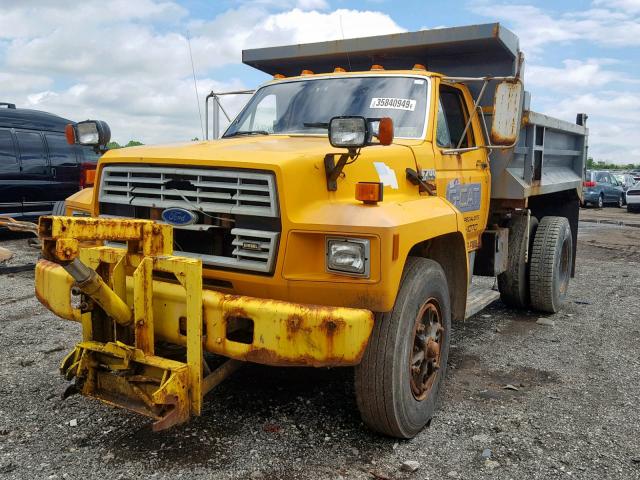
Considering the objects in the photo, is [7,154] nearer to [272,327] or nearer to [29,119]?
[29,119]

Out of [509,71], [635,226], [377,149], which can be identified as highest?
[509,71]

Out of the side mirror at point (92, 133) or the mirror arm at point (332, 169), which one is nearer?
the mirror arm at point (332, 169)

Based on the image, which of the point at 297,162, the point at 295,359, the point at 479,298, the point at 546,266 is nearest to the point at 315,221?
the point at 297,162

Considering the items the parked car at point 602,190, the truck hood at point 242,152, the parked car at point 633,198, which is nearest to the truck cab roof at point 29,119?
the truck hood at point 242,152

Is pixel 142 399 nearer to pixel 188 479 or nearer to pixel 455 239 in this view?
pixel 188 479

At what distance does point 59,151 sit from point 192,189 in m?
8.44

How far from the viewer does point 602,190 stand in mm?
25984

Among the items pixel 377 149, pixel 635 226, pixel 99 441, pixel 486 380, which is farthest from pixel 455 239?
pixel 635 226

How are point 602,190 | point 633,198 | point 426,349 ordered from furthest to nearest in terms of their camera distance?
point 602,190 → point 633,198 → point 426,349

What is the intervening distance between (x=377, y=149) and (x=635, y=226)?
668 inches

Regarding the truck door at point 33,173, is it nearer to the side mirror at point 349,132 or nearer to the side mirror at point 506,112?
the side mirror at point 506,112

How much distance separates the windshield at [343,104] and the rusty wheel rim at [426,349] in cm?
135

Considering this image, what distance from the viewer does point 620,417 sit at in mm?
4129

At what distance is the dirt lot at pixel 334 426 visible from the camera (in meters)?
3.37
